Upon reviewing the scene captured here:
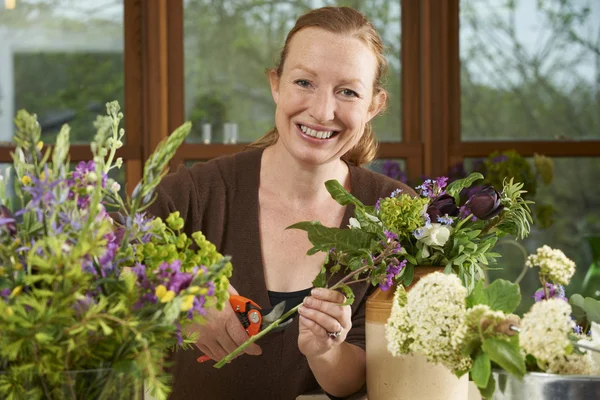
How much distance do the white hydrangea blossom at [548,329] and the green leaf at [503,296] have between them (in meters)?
0.14

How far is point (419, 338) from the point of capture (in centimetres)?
93

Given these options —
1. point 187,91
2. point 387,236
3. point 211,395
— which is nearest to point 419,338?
point 387,236

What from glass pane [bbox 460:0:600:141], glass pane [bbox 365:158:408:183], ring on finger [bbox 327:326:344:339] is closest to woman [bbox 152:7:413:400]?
ring on finger [bbox 327:326:344:339]

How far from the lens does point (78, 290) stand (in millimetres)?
771

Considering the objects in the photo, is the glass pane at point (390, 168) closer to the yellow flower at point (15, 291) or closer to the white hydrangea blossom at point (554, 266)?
the white hydrangea blossom at point (554, 266)

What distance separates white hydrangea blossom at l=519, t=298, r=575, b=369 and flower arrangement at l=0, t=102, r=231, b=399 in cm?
32

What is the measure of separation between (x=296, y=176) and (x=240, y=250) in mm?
209

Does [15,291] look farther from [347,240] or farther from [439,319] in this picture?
[347,240]

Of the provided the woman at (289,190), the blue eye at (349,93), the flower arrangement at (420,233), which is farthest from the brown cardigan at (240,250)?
the flower arrangement at (420,233)

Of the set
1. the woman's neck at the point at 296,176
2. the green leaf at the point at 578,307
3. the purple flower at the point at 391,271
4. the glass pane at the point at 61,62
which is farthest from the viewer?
the glass pane at the point at 61,62

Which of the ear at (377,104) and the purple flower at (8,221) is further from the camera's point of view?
the ear at (377,104)

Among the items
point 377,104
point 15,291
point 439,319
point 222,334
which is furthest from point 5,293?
point 377,104

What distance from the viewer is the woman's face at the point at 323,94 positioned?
1707 mm

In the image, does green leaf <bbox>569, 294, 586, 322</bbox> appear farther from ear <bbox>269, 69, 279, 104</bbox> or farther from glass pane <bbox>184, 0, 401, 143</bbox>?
glass pane <bbox>184, 0, 401, 143</bbox>
